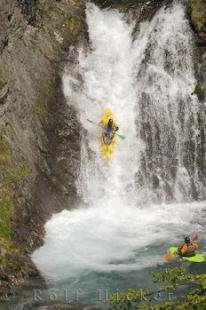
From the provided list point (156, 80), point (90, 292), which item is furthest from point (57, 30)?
point (90, 292)

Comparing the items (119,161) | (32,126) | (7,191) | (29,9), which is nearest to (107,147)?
(119,161)

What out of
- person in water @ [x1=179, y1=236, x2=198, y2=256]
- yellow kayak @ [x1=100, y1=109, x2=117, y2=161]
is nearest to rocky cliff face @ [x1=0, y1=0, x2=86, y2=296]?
yellow kayak @ [x1=100, y1=109, x2=117, y2=161]

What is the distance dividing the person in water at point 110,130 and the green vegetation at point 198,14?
5.80m

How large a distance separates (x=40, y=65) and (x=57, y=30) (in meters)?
2.59

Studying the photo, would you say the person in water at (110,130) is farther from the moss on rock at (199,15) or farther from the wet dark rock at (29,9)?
the moss on rock at (199,15)

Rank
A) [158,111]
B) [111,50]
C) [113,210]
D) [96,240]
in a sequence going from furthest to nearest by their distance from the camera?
1. [111,50]
2. [158,111]
3. [113,210]
4. [96,240]

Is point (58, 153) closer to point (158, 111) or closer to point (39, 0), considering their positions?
point (158, 111)

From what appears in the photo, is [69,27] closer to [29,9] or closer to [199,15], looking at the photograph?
[29,9]

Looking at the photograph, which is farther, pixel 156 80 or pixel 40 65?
pixel 156 80

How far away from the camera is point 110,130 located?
878 inches

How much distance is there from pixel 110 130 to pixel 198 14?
665 centimetres

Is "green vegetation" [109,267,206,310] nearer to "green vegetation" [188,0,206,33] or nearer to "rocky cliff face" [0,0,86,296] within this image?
"rocky cliff face" [0,0,86,296]

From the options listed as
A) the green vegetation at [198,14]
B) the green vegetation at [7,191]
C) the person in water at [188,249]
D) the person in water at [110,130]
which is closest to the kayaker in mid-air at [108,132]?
the person in water at [110,130]

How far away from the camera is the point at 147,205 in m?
21.5
